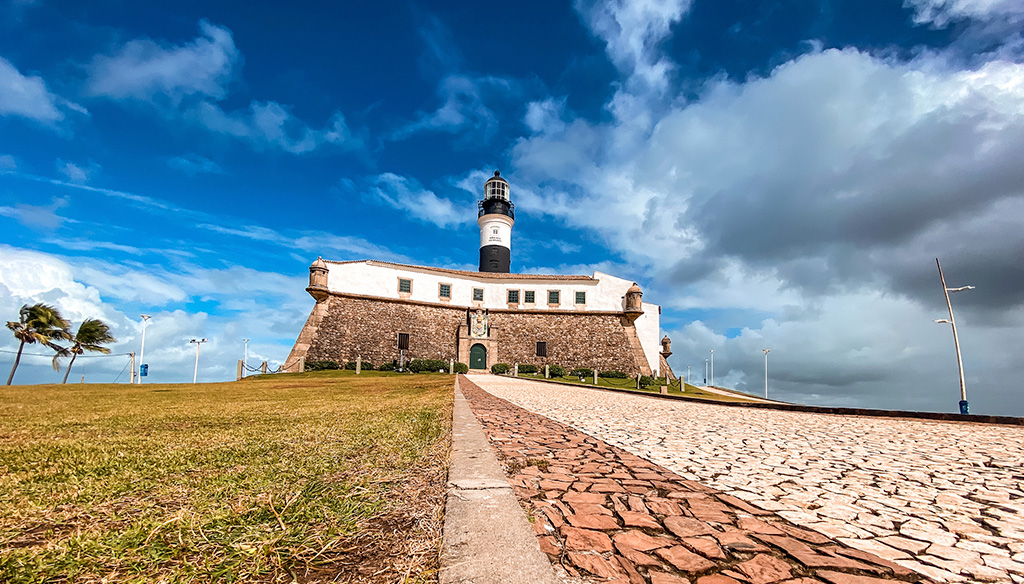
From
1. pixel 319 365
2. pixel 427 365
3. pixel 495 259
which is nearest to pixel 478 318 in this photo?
pixel 427 365

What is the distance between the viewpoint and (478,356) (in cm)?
3531

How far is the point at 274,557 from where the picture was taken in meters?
1.62

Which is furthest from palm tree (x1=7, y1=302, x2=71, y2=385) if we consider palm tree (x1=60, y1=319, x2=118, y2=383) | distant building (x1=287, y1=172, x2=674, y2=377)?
distant building (x1=287, y1=172, x2=674, y2=377)

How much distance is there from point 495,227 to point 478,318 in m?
10.5

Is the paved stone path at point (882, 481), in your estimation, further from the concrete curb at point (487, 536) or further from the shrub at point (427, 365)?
the shrub at point (427, 365)

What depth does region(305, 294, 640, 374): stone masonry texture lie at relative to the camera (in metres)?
32.0

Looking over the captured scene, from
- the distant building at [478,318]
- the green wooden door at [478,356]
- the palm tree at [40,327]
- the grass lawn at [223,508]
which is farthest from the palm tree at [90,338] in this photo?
the grass lawn at [223,508]

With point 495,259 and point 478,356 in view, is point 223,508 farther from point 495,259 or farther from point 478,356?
point 495,259

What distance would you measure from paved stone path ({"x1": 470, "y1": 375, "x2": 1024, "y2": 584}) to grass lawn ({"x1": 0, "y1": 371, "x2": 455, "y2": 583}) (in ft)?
6.71

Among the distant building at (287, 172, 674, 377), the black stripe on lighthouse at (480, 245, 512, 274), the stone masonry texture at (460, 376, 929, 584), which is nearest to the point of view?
the stone masonry texture at (460, 376, 929, 584)

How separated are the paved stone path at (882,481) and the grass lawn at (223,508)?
6.71 ft

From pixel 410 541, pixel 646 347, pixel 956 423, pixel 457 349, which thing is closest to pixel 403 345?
pixel 457 349

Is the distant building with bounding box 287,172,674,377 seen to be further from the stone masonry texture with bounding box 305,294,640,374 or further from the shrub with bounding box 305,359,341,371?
the shrub with bounding box 305,359,341,371

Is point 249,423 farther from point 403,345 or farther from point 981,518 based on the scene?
point 403,345
